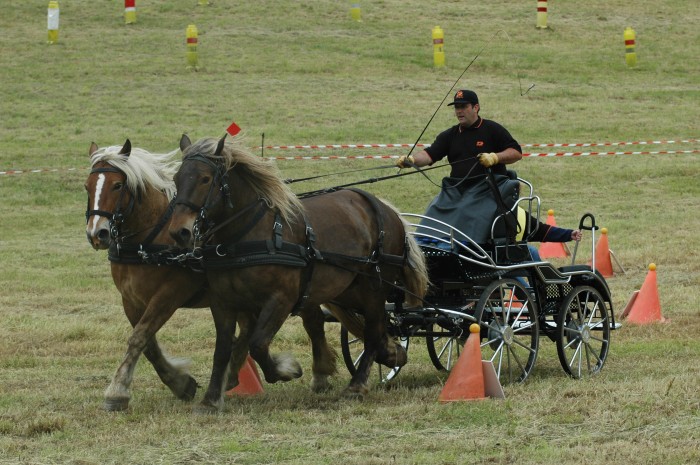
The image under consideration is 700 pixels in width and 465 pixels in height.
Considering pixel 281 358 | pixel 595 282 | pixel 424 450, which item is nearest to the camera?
pixel 424 450

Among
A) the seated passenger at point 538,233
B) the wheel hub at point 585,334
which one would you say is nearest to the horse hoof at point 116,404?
the seated passenger at point 538,233

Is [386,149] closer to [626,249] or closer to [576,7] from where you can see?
[626,249]

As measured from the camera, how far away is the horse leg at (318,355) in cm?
920

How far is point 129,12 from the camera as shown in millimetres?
35156

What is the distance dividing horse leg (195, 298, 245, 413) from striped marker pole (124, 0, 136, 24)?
28181 mm

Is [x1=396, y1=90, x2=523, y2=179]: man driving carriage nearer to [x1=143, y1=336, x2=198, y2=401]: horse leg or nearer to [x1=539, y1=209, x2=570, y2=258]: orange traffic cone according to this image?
[x1=143, y1=336, x2=198, y2=401]: horse leg

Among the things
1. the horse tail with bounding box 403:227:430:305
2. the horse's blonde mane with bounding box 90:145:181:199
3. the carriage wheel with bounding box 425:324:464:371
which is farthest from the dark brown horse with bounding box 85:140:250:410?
the carriage wheel with bounding box 425:324:464:371

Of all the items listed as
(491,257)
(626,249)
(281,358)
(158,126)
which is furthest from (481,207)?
(158,126)

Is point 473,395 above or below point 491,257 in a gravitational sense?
below

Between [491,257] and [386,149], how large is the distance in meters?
13.4

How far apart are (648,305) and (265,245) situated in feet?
16.2

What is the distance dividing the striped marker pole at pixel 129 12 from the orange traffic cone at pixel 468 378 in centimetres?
2840

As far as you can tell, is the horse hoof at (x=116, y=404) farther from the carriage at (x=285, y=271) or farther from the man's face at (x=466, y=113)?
the man's face at (x=466, y=113)

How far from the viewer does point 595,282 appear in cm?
979
